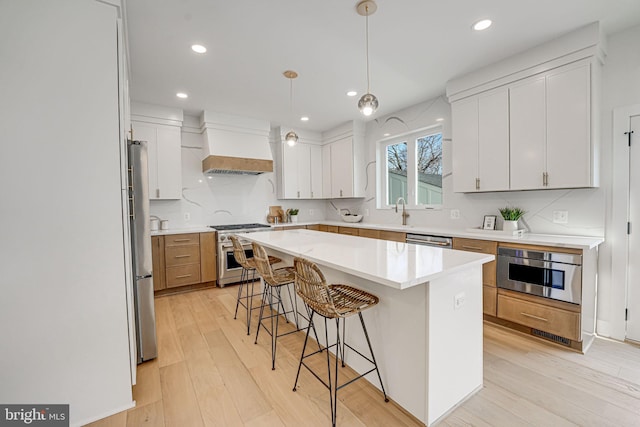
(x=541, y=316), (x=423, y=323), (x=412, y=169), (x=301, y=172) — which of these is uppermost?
(x=301, y=172)

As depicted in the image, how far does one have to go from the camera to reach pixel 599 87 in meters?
2.42

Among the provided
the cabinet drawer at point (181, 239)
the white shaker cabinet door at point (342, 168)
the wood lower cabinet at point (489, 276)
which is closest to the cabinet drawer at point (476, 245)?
the wood lower cabinet at point (489, 276)

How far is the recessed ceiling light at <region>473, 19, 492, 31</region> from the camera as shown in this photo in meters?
2.20

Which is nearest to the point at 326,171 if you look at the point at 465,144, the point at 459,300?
the point at 465,144

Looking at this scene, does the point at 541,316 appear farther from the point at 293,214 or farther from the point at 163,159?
the point at 163,159

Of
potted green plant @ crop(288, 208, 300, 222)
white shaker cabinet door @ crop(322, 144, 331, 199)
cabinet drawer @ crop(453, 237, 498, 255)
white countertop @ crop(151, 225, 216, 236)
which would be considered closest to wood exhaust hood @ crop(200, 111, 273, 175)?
white countertop @ crop(151, 225, 216, 236)

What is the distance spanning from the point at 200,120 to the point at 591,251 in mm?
5020

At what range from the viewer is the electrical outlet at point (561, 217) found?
2.70 metres

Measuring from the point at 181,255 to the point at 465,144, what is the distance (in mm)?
3927

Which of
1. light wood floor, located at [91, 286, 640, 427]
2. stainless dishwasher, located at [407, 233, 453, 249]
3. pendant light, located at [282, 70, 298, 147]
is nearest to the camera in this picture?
light wood floor, located at [91, 286, 640, 427]

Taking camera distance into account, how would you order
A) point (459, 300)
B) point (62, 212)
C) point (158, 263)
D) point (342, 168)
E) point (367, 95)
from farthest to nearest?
point (342, 168) < point (158, 263) < point (367, 95) < point (459, 300) < point (62, 212)

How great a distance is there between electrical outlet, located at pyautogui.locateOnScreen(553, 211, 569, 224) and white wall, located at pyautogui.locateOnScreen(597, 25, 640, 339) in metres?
0.28

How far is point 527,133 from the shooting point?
2691 mm

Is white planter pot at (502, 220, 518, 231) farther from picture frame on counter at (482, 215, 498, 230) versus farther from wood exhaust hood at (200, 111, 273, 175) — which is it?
wood exhaust hood at (200, 111, 273, 175)
